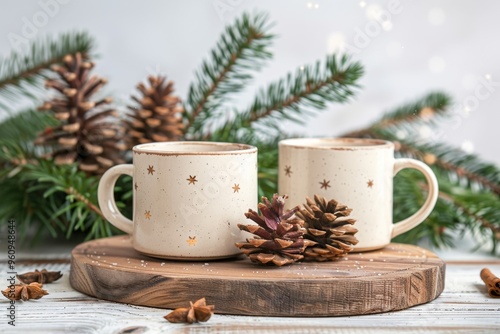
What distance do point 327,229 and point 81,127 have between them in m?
0.39

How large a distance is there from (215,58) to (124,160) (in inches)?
7.5

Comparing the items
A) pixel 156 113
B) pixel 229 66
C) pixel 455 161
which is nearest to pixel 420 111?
pixel 455 161

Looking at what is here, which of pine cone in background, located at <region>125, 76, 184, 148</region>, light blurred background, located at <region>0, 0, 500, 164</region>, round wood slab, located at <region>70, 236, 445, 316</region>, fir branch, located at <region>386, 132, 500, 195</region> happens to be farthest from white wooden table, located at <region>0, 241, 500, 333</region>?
light blurred background, located at <region>0, 0, 500, 164</region>

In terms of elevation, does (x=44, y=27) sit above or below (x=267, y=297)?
above

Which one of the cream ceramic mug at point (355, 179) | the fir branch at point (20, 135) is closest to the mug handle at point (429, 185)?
the cream ceramic mug at point (355, 179)

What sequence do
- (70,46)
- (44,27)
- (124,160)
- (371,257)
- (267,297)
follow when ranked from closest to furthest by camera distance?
(267,297), (371,257), (124,160), (70,46), (44,27)

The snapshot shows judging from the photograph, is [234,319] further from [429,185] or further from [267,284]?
[429,185]

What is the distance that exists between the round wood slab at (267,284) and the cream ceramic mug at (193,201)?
0.06 feet

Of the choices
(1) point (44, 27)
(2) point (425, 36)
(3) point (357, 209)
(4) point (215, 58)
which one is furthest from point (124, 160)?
(2) point (425, 36)

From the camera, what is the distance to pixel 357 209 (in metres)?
0.81

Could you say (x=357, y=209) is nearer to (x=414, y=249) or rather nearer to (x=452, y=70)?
(x=414, y=249)

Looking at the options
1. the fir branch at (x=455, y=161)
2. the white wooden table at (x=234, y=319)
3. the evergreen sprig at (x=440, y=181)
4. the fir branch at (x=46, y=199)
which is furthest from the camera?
the fir branch at (x=455, y=161)

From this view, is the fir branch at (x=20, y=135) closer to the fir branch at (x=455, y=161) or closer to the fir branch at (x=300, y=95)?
the fir branch at (x=300, y=95)

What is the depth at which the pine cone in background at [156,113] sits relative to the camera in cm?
97
